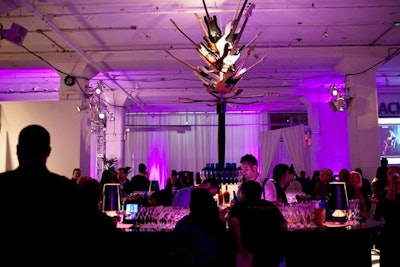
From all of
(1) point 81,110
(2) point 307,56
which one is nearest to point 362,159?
(2) point 307,56

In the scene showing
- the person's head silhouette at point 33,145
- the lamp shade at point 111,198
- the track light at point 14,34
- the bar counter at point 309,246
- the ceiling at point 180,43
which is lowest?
the bar counter at point 309,246

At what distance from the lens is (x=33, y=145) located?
71.4 inches

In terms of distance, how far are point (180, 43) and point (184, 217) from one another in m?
6.39

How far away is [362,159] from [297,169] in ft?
18.7

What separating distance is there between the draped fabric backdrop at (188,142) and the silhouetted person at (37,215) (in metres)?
15.4

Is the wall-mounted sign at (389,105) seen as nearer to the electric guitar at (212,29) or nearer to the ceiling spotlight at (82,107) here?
the ceiling spotlight at (82,107)

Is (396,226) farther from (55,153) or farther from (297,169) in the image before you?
(297,169)

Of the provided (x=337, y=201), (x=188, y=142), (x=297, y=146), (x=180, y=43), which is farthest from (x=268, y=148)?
(x=337, y=201)

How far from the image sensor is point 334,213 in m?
3.89

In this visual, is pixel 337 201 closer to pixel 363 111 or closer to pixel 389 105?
pixel 363 111

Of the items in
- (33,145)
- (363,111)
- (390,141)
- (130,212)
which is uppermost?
(363,111)

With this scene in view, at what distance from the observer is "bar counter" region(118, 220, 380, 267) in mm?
3502

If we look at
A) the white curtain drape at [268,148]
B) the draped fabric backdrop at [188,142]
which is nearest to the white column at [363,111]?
the white curtain drape at [268,148]

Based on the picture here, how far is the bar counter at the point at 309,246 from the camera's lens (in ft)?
11.5
